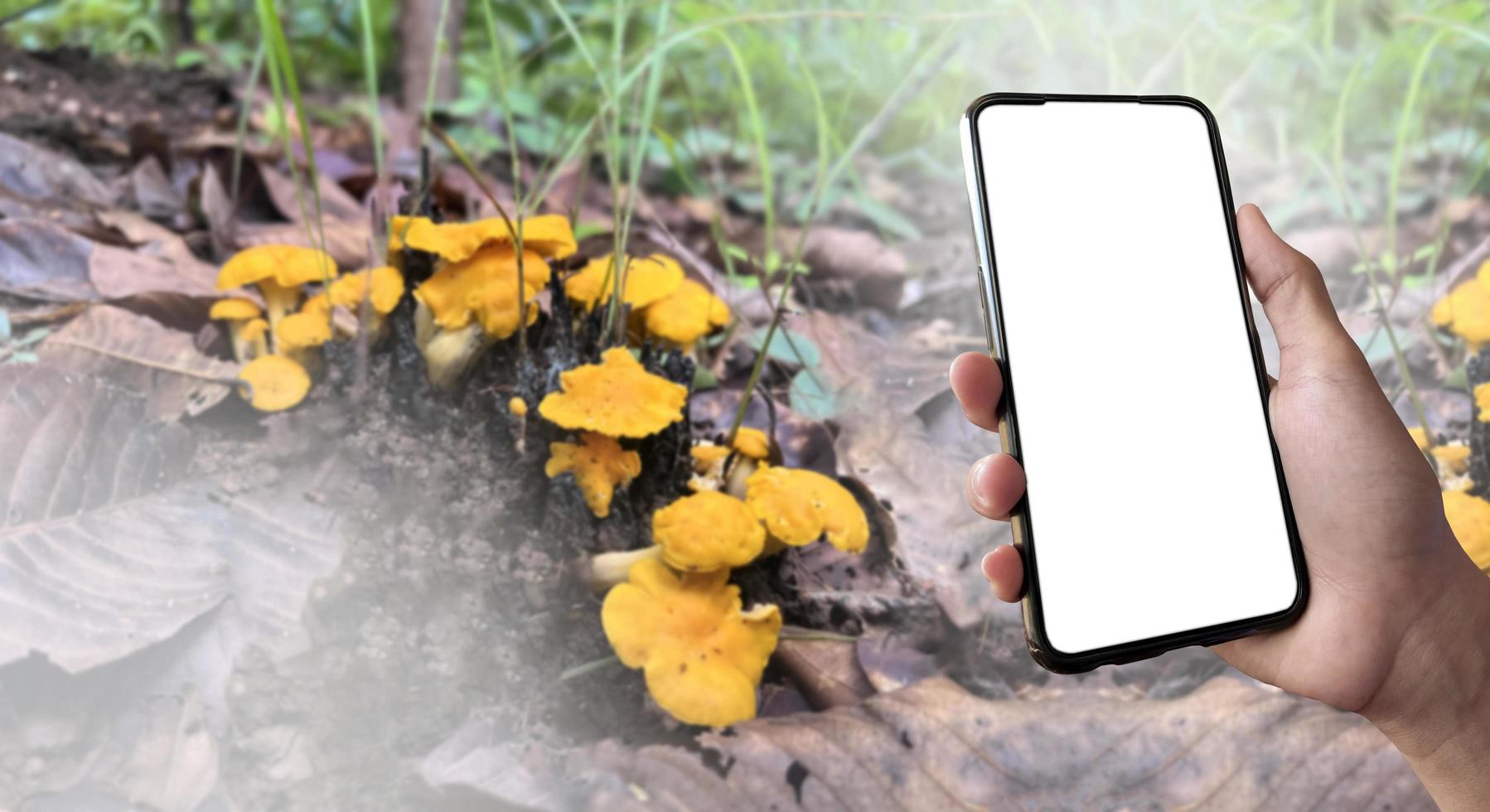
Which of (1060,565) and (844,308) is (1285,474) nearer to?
(1060,565)

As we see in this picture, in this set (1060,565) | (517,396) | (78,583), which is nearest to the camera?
(1060,565)

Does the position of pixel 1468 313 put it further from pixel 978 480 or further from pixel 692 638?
pixel 692 638

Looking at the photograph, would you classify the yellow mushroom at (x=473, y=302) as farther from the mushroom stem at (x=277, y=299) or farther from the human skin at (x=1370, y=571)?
the human skin at (x=1370, y=571)

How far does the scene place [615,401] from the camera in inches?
28.0

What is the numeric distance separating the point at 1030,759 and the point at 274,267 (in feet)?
2.46

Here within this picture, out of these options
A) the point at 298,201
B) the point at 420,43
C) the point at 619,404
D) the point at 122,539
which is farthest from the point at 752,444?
the point at 420,43

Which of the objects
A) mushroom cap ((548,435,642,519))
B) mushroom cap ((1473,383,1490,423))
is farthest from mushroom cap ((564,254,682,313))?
mushroom cap ((1473,383,1490,423))

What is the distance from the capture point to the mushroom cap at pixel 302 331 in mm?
767

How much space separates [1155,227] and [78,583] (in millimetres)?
775

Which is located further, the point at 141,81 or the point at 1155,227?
the point at 141,81

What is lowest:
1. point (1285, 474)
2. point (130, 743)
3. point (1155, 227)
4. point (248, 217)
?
point (130, 743)

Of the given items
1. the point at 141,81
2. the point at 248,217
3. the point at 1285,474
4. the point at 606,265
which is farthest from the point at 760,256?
the point at 141,81

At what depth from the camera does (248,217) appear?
99 centimetres

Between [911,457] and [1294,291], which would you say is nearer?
[1294,291]
